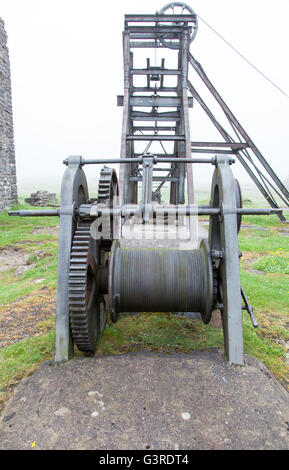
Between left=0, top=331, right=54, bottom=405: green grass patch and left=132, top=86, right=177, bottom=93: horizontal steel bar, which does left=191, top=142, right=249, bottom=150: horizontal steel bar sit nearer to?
left=132, top=86, right=177, bottom=93: horizontal steel bar

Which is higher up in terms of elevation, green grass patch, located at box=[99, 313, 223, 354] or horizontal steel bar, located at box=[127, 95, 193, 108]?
horizontal steel bar, located at box=[127, 95, 193, 108]

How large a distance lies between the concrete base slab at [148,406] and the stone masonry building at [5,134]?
14.6 m

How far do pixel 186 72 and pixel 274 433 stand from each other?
30.4ft

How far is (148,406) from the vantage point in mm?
2311

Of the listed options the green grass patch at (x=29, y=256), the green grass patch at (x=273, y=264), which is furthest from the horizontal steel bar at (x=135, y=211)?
the green grass patch at (x=273, y=264)

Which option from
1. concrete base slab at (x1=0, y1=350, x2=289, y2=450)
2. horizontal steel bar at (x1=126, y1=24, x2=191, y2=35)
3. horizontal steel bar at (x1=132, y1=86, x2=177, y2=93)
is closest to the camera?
concrete base slab at (x1=0, y1=350, x2=289, y2=450)

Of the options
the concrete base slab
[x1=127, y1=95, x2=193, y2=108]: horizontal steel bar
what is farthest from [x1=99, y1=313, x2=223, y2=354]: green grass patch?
[x1=127, y1=95, x2=193, y2=108]: horizontal steel bar

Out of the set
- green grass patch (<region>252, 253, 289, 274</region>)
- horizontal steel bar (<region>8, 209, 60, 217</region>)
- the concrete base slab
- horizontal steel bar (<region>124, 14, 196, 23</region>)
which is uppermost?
horizontal steel bar (<region>124, 14, 196, 23</region>)

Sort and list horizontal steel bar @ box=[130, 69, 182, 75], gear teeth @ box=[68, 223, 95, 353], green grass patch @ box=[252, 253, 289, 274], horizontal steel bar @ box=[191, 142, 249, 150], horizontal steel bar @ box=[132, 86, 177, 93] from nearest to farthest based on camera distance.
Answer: gear teeth @ box=[68, 223, 95, 353]
green grass patch @ box=[252, 253, 289, 274]
horizontal steel bar @ box=[130, 69, 182, 75]
horizontal steel bar @ box=[132, 86, 177, 93]
horizontal steel bar @ box=[191, 142, 249, 150]

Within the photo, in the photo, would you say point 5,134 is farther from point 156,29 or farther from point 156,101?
point 156,29

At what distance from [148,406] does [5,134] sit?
16.3 m

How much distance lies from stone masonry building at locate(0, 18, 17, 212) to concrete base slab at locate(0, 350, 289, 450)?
14.6 meters

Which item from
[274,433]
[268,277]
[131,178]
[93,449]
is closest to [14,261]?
[131,178]

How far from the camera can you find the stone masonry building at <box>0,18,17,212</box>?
15000 mm
